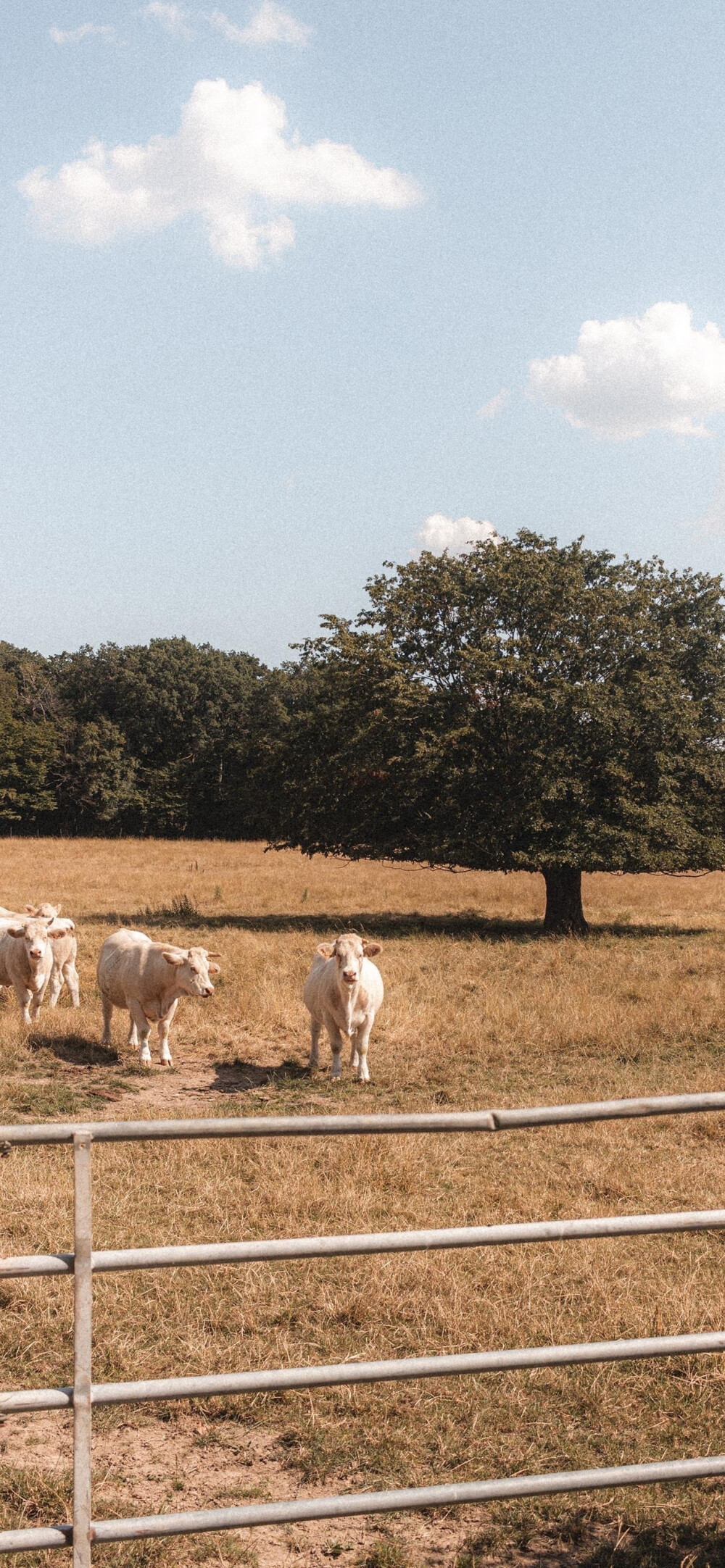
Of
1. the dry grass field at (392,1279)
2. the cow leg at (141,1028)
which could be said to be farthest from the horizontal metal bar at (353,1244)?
the cow leg at (141,1028)

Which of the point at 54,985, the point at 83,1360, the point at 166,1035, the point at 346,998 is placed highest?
the point at 83,1360

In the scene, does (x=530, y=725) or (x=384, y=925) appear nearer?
(x=530, y=725)

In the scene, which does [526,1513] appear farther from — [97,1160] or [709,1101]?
[97,1160]

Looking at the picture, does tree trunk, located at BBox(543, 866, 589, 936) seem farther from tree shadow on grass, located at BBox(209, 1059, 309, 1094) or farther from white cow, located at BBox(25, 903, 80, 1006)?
tree shadow on grass, located at BBox(209, 1059, 309, 1094)

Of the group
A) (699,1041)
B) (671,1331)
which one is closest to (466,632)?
(699,1041)

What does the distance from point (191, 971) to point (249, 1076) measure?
A: 1243 mm

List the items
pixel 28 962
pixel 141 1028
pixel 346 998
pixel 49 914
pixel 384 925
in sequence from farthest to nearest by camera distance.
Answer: pixel 384 925 < pixel 49 914 < pixel 28 962 < pixel 141 1028 < pixel 346 998

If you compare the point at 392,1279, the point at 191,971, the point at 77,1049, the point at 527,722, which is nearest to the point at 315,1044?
the point at 191,971

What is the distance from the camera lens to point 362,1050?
1135cm

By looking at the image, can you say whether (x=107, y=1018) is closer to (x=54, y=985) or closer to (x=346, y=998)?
(x=54, y=985)

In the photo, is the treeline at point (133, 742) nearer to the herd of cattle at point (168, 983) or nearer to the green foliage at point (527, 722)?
the green foliage at point (527, 722)

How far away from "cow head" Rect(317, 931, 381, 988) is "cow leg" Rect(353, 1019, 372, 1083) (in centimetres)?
52

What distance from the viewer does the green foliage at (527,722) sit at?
22.6 metres

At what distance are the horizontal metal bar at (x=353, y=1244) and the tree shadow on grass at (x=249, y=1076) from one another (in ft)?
24.3
